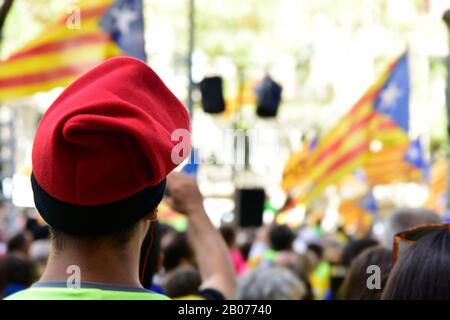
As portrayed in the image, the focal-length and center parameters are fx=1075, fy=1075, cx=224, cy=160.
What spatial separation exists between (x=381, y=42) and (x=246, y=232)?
58.8 feet

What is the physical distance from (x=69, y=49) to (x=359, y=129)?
5302mm

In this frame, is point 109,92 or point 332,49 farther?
point 332,49

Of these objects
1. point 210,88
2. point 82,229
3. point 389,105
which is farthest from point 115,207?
point 389,105

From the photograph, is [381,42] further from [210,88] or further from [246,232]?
[210,88]

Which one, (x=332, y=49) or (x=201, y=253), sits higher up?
(x=332, y=49)

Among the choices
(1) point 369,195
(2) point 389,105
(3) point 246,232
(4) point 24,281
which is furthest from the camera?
(1) point 369,195

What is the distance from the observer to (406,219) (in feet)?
18.4

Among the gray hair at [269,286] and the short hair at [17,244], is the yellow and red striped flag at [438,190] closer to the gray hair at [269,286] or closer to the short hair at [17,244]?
the short hair at [17,244]

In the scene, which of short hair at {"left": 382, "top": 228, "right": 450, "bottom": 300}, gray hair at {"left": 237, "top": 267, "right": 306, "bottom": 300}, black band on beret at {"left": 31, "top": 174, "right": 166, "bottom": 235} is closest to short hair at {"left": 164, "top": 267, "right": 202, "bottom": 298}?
gray hair at {"left": 237, "top": 267, "right": 306, "bottom": 300}

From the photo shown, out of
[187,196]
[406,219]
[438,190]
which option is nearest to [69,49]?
[406,219]

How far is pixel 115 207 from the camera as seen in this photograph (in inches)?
88.4

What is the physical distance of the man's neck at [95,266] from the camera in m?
2.28

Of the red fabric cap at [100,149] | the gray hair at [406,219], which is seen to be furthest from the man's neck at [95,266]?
the gray hair at [406,219]

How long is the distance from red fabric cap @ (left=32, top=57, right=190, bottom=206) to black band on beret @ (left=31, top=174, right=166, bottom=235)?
2cm
